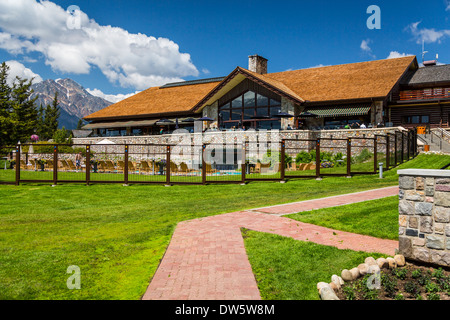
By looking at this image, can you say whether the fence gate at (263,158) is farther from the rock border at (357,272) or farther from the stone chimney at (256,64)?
the stone chimney at (256,64)

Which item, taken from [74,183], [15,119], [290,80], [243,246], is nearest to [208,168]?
[74,183]

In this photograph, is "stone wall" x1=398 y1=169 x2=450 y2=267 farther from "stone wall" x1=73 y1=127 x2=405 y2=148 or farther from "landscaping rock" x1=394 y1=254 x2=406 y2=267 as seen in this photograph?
"stone wall" x1=73 y1=127 x2=405 y2=148

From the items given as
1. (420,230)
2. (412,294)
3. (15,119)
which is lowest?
(412,294)

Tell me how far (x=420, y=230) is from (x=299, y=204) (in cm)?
492

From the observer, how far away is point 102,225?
8172 mm

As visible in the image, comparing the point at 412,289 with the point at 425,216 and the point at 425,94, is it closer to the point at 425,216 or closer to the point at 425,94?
the point at 425,216

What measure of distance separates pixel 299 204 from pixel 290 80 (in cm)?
2894

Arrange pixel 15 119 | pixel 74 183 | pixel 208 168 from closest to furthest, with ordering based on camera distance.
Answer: pixel 74 183 < pixel 208 168 < pixel 15 119

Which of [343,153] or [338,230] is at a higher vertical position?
[343,153]

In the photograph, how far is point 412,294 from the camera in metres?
4.41

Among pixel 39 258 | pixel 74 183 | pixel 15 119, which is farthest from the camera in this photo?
pixel 15 119

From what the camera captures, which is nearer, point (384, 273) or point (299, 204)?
point (384, 273)

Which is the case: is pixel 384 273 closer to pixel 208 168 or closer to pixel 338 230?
pixel 338 230

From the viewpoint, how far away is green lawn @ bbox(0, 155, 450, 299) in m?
4.71
